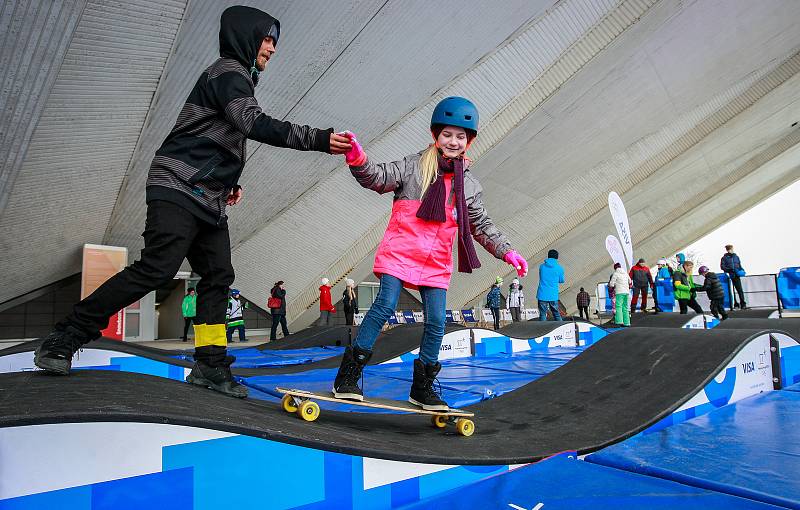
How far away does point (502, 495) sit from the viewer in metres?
1.51

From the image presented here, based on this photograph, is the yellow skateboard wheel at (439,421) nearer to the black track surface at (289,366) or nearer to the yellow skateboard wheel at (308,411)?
the yellow skateboard wheel at (308,411)

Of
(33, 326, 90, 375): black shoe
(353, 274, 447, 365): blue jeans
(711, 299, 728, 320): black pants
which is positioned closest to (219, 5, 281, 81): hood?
(353, 274, 447, 365): blue jeans

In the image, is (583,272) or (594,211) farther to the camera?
→ (583,272)

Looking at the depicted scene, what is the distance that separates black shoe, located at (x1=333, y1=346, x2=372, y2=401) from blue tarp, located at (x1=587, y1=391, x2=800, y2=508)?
3.42ft

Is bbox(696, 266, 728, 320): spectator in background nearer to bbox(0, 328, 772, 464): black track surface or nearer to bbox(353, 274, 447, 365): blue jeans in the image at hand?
bbox(0, 328, 772, 464): black track surface

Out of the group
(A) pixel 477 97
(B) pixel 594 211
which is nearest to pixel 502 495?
(A) pixel 477 97

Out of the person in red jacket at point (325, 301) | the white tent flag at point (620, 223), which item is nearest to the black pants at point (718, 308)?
the white tent flag at point (620, 223)

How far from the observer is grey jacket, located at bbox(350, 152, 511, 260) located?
235 centimetres

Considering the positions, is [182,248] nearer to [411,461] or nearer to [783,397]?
[411,461]

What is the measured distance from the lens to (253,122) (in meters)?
1.93

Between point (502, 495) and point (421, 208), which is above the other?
point (421, 208)

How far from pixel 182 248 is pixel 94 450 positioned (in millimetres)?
979

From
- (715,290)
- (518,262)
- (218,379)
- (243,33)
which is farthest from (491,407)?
(715,290)

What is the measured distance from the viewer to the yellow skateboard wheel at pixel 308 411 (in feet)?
6.49
